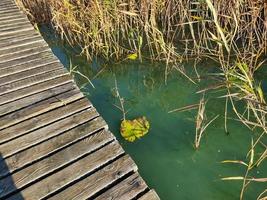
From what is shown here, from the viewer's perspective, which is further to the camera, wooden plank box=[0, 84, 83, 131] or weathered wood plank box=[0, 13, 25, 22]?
weathered wood plank box=[0, 13, 25, 22]

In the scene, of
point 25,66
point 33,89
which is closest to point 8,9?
point 25,66

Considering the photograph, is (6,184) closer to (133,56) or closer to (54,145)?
(54,145)

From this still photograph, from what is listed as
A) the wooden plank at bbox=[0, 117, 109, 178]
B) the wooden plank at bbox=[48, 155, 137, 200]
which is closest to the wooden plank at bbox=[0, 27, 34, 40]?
the wooden plank at bbox=[0, 117, 109, 178]

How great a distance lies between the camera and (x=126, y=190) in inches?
76.5

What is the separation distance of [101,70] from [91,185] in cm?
208

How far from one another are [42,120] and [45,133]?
0.15m

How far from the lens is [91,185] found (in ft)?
6.46

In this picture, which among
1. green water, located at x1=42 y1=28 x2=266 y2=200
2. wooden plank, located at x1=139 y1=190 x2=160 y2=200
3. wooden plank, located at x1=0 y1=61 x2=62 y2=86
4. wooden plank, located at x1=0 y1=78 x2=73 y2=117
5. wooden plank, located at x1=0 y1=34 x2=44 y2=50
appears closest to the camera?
wooden plank, located at x1=139 y1=190 x2=160 y2=200

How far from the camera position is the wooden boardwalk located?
1950mm

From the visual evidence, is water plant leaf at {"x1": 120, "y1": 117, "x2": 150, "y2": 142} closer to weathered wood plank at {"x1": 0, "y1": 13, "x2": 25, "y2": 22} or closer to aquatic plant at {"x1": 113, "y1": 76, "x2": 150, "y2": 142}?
aquatic plant at {"x1": 113, "y1": 76, "x2": 150, "y2": 142}

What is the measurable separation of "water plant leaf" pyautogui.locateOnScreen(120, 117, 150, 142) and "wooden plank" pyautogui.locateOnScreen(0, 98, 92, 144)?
418 mm

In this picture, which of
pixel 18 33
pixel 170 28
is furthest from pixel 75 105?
pixel 170 28

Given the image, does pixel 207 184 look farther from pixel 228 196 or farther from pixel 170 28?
pixel 170 28

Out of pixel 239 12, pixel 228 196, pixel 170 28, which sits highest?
pixel 239 12
